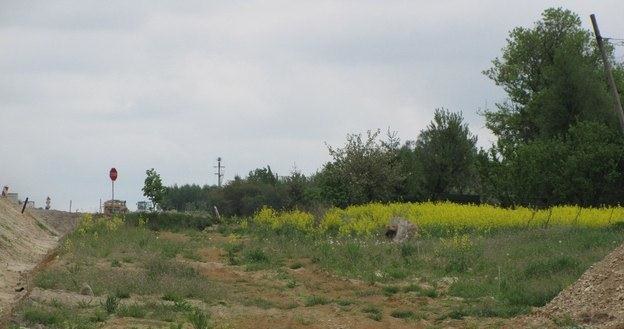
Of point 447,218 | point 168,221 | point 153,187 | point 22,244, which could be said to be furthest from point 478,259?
point 153,187

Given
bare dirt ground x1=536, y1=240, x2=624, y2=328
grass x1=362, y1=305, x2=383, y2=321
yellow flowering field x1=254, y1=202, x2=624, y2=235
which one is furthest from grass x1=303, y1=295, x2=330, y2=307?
yellow flowering field x1=254, y1=202, x2=624, y2=235

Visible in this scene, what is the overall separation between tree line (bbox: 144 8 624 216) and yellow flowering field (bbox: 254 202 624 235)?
5.54 metres

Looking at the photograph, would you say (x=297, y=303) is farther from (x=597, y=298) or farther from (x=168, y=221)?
(x=168, y=221)

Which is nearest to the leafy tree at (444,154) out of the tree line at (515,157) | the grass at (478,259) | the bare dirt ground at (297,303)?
the tree line at (515,157)

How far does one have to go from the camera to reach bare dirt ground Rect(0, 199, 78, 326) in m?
17.4

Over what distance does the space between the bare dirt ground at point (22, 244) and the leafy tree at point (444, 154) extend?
1805cm

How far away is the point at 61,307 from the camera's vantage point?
45.9ft

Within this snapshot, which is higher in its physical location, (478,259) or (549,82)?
(549,82)

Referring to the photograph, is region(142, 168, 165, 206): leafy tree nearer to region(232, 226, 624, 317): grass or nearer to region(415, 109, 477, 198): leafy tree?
region(415, 109, 477, 198): leafy tree

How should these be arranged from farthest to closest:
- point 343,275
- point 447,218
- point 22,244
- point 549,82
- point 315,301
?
point 549,82
point 447,218
point 22,244
point 343,275
point 315,301

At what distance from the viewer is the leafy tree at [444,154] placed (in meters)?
47.1

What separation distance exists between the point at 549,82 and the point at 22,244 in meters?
28.8

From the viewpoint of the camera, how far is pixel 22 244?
89.4 ft

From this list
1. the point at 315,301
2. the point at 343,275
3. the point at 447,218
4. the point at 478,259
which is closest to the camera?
the point at 315,301
